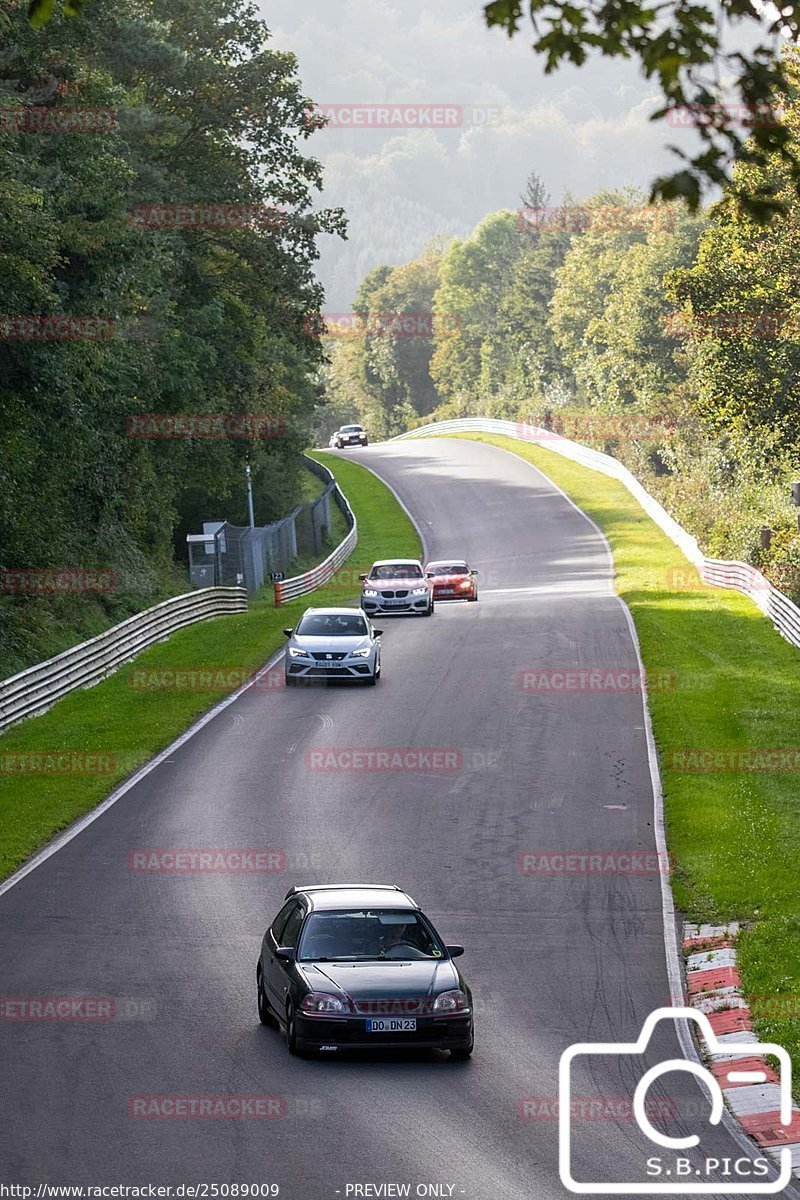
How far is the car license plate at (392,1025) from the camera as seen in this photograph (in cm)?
1248

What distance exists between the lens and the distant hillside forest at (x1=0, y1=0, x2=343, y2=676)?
34.8 meters

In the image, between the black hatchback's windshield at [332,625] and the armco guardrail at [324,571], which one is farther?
the armco guardrail at [324,571]

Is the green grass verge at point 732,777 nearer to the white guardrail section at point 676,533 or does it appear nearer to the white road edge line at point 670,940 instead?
the white road edge line at point 670,940

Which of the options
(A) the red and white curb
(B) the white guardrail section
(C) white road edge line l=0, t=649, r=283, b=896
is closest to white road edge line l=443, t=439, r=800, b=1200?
(A) the red and white curb

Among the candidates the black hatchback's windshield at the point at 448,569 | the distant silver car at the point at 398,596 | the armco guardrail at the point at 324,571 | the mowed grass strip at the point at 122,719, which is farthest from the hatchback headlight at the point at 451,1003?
the armco guardrail at the point at 324,571

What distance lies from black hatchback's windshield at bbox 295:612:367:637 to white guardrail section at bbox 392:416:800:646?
10.7 meters

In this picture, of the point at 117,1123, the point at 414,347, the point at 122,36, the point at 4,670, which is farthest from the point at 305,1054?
the point at 414,347

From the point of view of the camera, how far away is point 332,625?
3434 centimetres

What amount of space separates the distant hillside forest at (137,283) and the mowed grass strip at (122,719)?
2.28 metres

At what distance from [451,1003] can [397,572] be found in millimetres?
33568

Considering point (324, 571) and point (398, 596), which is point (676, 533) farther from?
point (398, 596)

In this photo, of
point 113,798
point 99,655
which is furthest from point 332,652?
point 113,798

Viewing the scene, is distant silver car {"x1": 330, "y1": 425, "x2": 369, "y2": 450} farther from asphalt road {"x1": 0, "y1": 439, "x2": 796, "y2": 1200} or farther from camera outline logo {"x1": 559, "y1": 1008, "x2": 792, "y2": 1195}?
camera outline logo {"x1": 559, "y1": 1008, "x2": 792, "y2": 1195}

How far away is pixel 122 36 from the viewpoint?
46.9 meters
